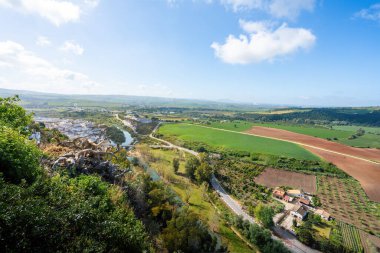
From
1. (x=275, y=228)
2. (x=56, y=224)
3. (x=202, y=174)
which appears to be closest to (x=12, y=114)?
(x=56, y=224)

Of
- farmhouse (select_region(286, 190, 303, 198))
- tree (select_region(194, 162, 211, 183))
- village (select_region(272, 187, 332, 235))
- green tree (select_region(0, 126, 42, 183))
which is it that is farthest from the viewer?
tree (select_region(194, 162, 211, 183))

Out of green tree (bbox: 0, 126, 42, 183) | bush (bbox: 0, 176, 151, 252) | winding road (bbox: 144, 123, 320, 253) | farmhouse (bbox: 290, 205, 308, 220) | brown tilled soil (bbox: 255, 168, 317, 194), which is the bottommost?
winding road (bbox: 144, 123, 320, 253)

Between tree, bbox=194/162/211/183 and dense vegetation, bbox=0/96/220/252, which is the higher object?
dense vegetation, bbox=0/96/220/252

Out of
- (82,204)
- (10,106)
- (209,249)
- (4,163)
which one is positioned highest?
(10,106)

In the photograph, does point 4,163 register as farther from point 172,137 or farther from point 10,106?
point 172,137

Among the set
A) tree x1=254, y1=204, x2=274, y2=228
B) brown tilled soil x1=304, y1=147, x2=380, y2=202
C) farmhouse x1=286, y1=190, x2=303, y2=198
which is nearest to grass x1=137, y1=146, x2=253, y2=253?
tree x1=254, y1=204, x2=274, y2=228

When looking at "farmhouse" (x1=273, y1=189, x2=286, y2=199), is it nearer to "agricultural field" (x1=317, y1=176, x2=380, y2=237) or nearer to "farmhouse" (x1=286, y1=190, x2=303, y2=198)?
"farmhouse" (x1=286, y1=190, x2=303, y2=198)

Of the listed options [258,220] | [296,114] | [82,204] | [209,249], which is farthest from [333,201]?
[296,114]

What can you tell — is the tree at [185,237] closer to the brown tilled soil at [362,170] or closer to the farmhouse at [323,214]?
the farmhouse at [323,214]

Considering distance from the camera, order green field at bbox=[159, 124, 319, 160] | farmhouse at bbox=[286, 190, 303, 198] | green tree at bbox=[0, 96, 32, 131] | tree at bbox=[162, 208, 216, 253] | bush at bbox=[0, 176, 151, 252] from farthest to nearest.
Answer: green field at bbox=[159, 124, 319, 160], farmhouse at bbox=[286, 190, 303, 198], tree at bbox=[162, 208, 216, 253], green tree at bbox=[0, 96, 32, 131], bush at bbox=[0, 176, 151, 252]
